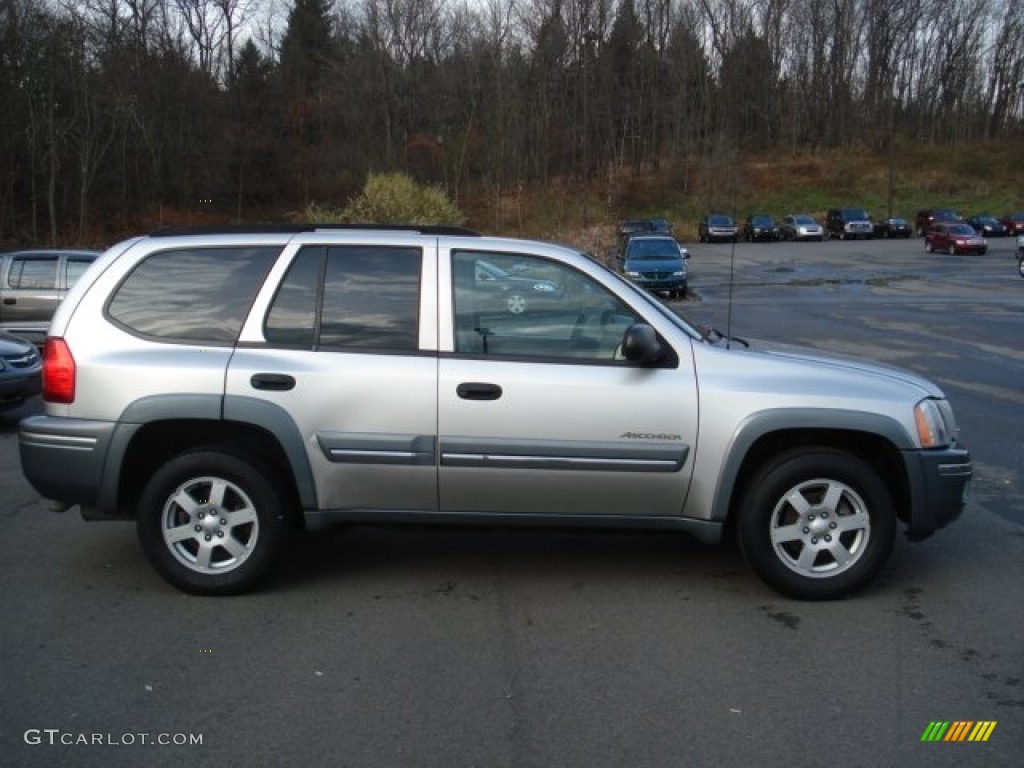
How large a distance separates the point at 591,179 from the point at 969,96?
3468 cm

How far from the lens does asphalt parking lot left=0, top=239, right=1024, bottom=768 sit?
12.2ft

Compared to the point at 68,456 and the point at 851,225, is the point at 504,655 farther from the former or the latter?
the point at 851,225

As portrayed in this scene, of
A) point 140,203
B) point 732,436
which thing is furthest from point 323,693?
point 140,203

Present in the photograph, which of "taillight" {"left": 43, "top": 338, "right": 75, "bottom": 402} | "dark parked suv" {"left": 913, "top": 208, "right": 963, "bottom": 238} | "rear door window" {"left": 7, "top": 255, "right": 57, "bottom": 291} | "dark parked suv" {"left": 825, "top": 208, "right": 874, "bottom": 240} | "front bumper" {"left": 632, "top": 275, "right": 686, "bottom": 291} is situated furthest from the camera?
"dark parked suv" {"left": 825, "top": 208, "right": 874, "bottom": 240}

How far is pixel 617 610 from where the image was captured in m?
5.07

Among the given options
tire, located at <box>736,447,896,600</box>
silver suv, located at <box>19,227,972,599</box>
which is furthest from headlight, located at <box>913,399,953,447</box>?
tire, located at <box>736,447,896,600</box>

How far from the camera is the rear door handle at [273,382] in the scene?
5.08m

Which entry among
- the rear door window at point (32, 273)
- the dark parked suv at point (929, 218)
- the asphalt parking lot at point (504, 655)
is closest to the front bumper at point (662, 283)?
the rear door window at point (32, 273)

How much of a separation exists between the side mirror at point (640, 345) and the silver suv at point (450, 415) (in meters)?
0.01

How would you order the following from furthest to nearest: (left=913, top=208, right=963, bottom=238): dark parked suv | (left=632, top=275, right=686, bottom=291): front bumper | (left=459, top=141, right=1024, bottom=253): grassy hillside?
(left=459, top=141, right=1024, bottom=253): grassy hillside < (left=913, top=208, right=963, bottom=238): dark parked suv < (left=632, top=275, right=686, bottom=291): front bumper

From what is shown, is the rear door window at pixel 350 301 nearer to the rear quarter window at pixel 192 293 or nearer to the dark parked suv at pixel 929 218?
the rear quarter window at pixel 192 293

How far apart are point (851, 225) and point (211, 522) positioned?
199 feet

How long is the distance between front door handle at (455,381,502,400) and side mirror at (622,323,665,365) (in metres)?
0.65

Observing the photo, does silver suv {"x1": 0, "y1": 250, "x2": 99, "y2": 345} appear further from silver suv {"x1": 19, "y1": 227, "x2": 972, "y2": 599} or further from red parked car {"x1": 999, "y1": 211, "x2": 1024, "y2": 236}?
red parked car {"x1": 999, "y1": 211, "x2": 1024, "y2": 236}
